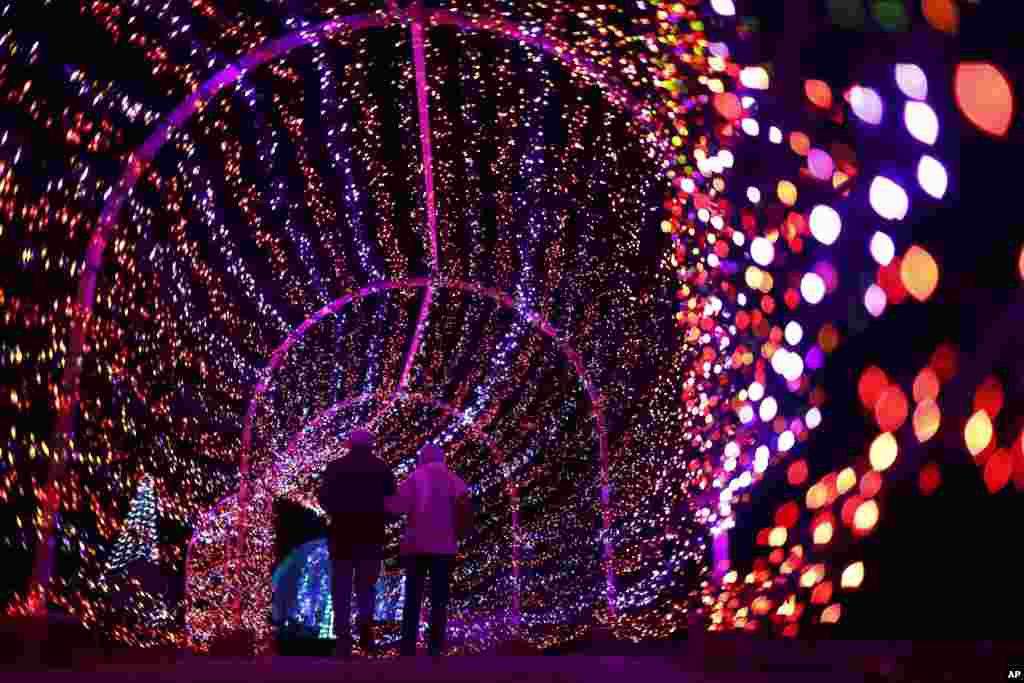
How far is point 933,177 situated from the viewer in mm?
6605

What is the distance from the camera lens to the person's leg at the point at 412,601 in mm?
9750

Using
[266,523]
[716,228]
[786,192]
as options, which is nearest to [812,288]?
[786,192]

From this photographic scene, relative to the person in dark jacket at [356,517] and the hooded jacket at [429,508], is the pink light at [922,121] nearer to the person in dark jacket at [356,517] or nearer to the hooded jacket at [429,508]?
the hooded jacket at [429,508]

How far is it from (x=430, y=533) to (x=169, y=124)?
4262mm

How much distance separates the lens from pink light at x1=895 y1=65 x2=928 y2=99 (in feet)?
21.2

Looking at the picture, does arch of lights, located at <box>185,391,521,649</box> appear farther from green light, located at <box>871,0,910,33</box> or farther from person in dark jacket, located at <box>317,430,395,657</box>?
green light, located at <box>871,0,910,33</box>

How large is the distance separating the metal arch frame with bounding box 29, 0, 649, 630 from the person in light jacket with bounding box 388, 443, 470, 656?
2.58m

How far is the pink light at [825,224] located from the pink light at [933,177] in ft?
5.02

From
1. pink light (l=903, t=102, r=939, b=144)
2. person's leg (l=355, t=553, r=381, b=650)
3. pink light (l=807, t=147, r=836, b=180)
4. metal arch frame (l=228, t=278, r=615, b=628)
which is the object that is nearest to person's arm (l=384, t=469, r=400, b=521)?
person's leg (l=355, t=553, r=381, b=650)

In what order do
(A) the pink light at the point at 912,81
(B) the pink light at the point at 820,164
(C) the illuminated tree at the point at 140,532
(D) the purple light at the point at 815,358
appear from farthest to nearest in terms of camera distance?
(C) the illuminated tree at the point at 140,532 → (D) the purple light at the point at 815,358 → (B) the pink light at the point at 820,164 → (A) the pink light at the point at 912,81

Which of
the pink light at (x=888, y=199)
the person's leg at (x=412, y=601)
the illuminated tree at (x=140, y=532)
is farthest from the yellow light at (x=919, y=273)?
the illuminated tree at (x=140, y=532)

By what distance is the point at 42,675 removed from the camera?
614cm

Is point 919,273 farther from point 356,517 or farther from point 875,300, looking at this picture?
point 356,517

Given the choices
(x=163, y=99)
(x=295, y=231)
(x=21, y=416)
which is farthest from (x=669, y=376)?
(x=21, y=416)
